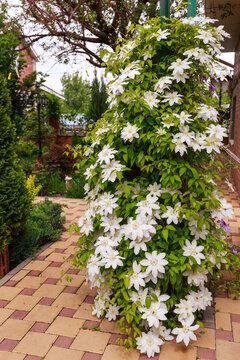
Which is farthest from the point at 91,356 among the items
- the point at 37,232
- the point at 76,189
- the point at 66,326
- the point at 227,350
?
the point at 76,189

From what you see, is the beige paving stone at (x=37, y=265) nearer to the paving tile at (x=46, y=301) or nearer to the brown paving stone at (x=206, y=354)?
the paving tile at (x=46, y=301)

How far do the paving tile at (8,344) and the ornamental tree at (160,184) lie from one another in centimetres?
72

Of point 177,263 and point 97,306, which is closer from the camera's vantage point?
point 177,263

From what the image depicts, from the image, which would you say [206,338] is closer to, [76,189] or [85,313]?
[85,313]

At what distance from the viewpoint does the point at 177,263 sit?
228 centimetres

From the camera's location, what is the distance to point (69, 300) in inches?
117

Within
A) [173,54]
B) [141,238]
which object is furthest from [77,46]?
[141,238]

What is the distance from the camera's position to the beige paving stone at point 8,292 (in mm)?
3033

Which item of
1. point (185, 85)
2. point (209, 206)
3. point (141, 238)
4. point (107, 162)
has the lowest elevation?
point (141, 238)

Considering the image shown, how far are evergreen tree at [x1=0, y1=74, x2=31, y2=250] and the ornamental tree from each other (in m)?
1.20

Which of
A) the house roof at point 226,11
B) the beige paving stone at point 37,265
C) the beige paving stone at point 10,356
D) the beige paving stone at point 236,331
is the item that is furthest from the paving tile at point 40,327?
the house roof at point 226,11

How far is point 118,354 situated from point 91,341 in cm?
24

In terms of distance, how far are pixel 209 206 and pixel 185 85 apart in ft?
2.88

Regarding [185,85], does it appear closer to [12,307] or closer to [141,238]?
[141,238]
